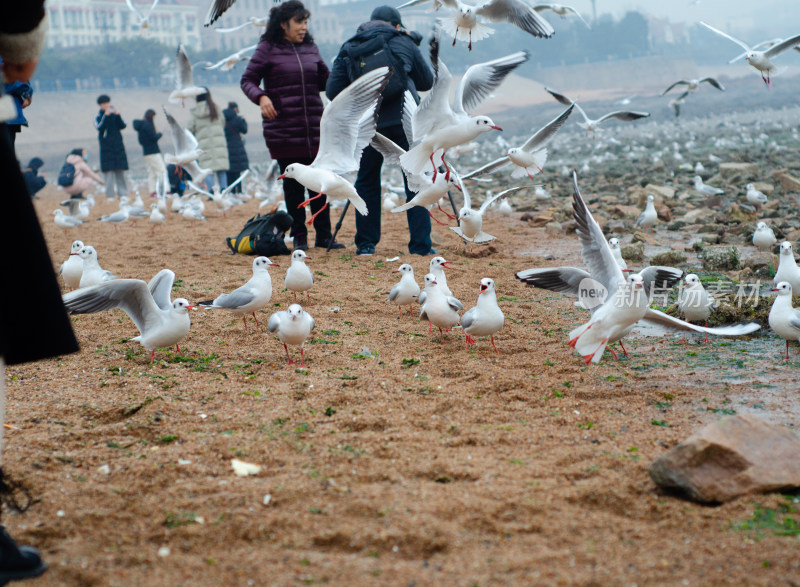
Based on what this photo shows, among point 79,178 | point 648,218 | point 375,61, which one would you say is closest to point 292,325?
point 375,61

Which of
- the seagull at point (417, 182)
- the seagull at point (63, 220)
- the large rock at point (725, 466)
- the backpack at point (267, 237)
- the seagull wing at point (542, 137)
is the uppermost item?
the seagull wing at point (542, 137)

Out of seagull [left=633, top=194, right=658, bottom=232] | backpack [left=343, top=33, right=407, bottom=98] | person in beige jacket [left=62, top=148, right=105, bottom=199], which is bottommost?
person in beige jacket [left=62, top=148, right=105, bottom=199]

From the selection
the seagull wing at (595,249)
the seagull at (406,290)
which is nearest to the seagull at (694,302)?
the seagull wing at (595,249)

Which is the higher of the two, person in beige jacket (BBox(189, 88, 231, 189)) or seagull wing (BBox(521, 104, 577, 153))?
seagull wing (BBox(521, 104, 577, 153))

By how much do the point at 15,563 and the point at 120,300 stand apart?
2408mm

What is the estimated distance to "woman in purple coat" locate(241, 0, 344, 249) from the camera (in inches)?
292

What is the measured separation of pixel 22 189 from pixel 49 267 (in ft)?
0.77

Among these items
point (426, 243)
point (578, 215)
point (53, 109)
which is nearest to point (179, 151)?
point (426, 243)

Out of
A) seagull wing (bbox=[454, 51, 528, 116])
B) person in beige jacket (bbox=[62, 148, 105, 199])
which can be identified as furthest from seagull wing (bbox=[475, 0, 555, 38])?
person in beige jacket (bbox=[62, 148, 105, 199])

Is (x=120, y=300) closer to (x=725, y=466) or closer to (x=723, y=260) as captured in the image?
(x=725, y=466)

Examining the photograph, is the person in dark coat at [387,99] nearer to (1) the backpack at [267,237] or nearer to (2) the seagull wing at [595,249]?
(1) the backpack at [267,237]

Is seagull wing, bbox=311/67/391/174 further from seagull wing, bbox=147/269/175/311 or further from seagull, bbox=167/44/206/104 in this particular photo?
seagull, bbox=167/44/206/104

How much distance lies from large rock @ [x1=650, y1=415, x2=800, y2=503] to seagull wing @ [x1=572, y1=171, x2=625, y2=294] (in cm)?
162

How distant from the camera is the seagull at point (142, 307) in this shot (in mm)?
4238
